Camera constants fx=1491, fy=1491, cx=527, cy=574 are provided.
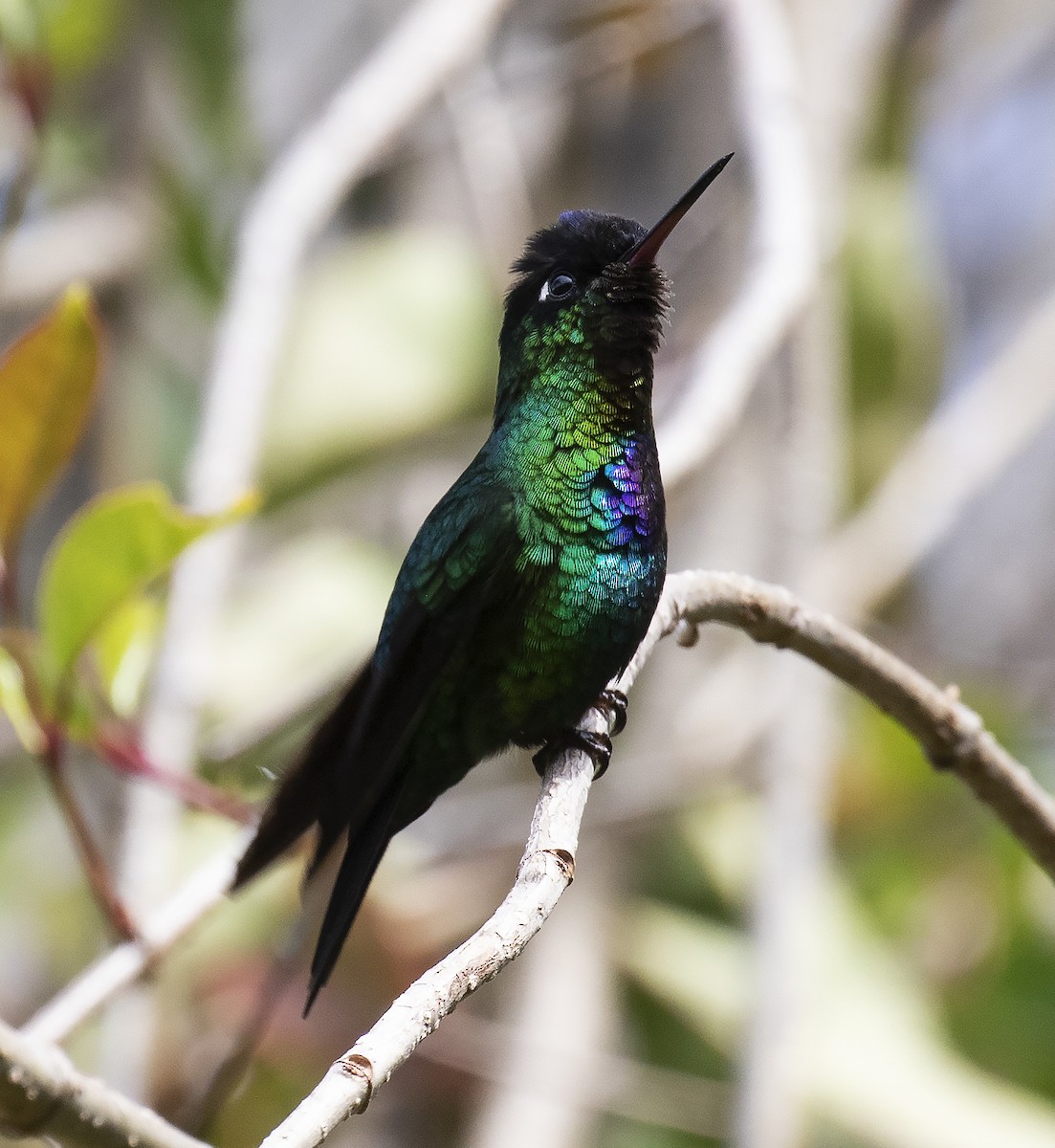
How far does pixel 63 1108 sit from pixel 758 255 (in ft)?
7.06

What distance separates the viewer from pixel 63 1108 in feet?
3.35

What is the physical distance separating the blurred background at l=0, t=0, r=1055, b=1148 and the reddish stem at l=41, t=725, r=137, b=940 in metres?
0.33

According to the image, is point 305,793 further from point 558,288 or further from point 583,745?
point 558,288

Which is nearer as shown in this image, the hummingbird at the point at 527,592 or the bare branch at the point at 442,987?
the bare branch at the point at 442,987

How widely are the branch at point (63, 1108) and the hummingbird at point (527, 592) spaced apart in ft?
2.68

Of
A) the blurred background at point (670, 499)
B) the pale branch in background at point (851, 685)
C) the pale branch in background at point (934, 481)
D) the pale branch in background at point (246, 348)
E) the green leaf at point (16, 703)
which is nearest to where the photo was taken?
the pale branch in background at point (851, 685)

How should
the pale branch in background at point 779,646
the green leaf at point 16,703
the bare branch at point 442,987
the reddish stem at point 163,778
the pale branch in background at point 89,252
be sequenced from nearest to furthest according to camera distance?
the bare branch at point 442,987
the pale branch in background at point 779,646
the green leaf at point 16,703
the reddish stem at point 163,778
the pale branch in background at point 89,252

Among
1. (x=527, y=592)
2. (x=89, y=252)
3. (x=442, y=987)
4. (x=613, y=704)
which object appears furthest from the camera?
(x=89, y=252)

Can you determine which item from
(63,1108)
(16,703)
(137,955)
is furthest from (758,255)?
(63,1108)

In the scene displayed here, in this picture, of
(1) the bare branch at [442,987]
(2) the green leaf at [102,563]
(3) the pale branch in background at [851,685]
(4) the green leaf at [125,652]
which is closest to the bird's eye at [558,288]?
(3) the pale branch in background at [851,685]

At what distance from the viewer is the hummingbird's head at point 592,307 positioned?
2.21 meters

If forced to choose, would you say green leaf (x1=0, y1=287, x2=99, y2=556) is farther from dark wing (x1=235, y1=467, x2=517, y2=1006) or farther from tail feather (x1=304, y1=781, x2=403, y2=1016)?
tail feather (x1=304, y1=781, x2=403, y2=1016)

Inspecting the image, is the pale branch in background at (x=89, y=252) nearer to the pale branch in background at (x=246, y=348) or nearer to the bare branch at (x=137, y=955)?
the pale branch in background at (x=246, y=348)

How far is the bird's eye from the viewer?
7.45 feet
